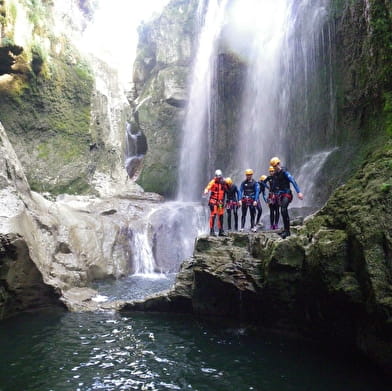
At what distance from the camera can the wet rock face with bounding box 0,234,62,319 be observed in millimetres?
10102

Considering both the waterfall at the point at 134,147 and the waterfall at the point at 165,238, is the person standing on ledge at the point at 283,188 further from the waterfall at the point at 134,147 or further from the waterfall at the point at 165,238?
the waterfall at the point at 134,147

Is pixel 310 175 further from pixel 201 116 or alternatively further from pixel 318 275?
pixel 201 116

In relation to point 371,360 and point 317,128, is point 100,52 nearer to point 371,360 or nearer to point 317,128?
point 317,128

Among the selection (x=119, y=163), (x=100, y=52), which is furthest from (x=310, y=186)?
(x=100, y=52)

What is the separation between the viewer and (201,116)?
29516 millimetres

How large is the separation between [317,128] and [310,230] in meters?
11.3

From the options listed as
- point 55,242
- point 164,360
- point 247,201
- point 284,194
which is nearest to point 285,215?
point 284,194

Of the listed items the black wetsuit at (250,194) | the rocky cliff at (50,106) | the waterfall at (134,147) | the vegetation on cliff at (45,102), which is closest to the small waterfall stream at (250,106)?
the black wetsuit at (250,194)

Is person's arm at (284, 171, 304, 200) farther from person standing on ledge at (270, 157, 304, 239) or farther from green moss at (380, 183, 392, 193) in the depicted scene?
green moss at (380, 183, 392, 193)

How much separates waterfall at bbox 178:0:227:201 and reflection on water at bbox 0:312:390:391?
19.2 meters

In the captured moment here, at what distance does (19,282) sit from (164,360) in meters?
5.38

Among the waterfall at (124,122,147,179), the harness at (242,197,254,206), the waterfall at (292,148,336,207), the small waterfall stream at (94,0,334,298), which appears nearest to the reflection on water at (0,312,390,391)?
the harness at (242,197,254,206)

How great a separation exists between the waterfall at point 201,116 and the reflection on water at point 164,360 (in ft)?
63.1

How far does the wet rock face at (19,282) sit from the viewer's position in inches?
398
